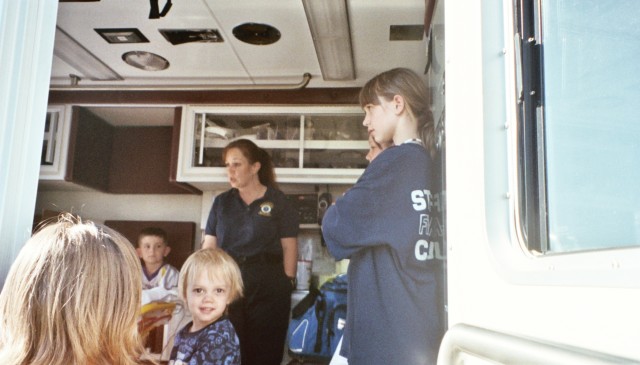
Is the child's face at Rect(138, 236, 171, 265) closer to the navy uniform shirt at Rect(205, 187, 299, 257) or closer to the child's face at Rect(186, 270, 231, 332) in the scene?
the navy uniform shirt at Rect(205, 187, 299, 257)

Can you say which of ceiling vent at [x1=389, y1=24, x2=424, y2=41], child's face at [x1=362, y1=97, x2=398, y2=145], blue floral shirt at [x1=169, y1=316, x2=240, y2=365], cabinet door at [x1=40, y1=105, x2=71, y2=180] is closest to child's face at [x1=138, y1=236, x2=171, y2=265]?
cabinet door at [x1=40, y1=105, x2=71, y2=180]

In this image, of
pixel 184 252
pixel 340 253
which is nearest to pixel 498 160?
pixel 340 253

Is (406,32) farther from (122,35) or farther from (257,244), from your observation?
(122,35)

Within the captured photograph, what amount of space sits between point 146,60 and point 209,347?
2323mm

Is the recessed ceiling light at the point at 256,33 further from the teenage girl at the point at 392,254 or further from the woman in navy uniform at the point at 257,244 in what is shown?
the teenage girl at the point at 392,254

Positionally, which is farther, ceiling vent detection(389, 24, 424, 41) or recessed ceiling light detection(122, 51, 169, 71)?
recessed ceiling light detection(122, 51, 169, 71)

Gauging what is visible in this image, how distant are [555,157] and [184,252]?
A: 14.0ft

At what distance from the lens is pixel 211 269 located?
8.26ft

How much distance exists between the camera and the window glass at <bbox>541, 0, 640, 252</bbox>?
0.69 m

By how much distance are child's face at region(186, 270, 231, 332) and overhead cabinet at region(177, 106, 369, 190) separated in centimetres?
188

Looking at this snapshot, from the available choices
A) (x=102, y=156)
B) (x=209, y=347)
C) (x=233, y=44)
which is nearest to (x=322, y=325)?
(x=209, y=347)

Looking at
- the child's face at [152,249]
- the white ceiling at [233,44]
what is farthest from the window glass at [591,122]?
the child's face at [152,249]

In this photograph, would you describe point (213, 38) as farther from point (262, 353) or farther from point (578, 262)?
point (578, 262)

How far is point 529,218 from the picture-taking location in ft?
2.85
